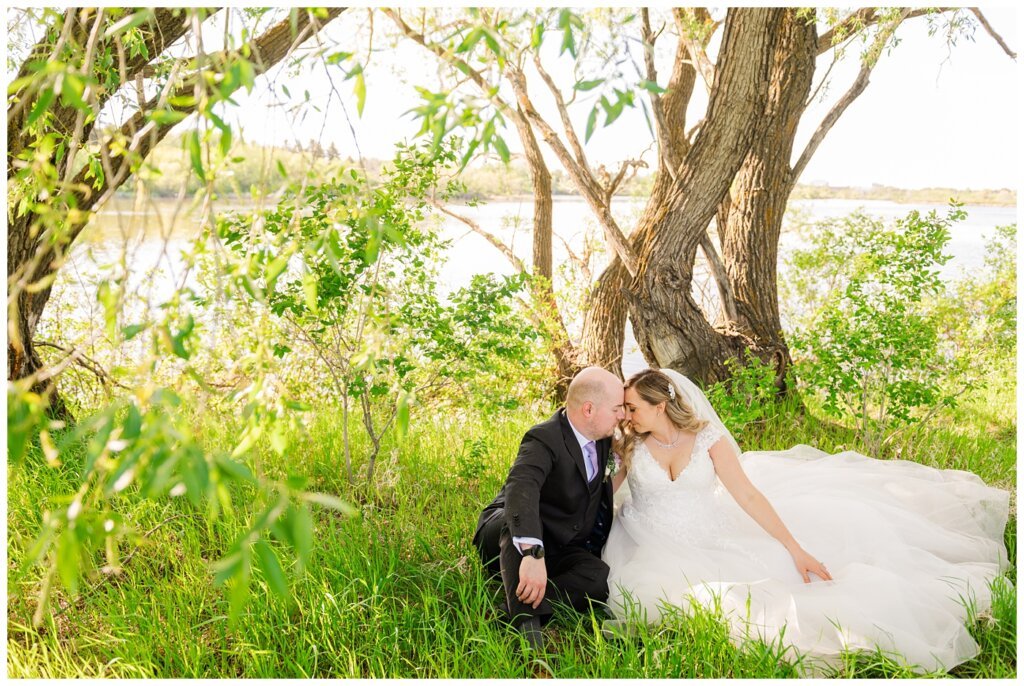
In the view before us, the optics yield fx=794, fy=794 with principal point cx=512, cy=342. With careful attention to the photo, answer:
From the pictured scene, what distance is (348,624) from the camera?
125 inches

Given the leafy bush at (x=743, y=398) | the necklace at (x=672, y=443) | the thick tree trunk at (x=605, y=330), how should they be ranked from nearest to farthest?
the necklace at (x=672, y=443) → the leafy bush at (x=743, y=398) → the thick tree trunk at (x=605, y=330)

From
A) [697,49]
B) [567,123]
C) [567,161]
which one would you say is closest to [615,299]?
[567,161]

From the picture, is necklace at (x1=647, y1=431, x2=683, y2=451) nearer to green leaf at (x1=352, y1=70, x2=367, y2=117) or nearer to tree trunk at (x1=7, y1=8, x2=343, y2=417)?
green leaf at (x1=352, y1=70, x2=367, y2=117)

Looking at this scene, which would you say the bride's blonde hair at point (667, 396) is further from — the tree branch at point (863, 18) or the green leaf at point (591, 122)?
the tree branch at point (863, 18)

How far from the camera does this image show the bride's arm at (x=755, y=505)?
3.30m

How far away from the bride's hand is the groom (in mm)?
798

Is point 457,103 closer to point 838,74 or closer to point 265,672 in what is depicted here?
point 265,672

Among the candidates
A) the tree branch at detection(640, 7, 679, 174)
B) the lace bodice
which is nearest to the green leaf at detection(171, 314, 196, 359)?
the lace bodice

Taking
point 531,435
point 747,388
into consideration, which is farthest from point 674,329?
point 531,435

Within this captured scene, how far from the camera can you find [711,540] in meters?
3.52

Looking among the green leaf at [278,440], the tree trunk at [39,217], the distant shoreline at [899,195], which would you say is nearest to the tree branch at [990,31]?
the distant shoreline at [899,195]

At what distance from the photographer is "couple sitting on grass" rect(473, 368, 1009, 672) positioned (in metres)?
2.97

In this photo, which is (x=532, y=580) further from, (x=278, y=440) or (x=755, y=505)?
(x=278, y=440)

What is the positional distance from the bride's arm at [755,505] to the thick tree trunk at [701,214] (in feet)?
7.38
